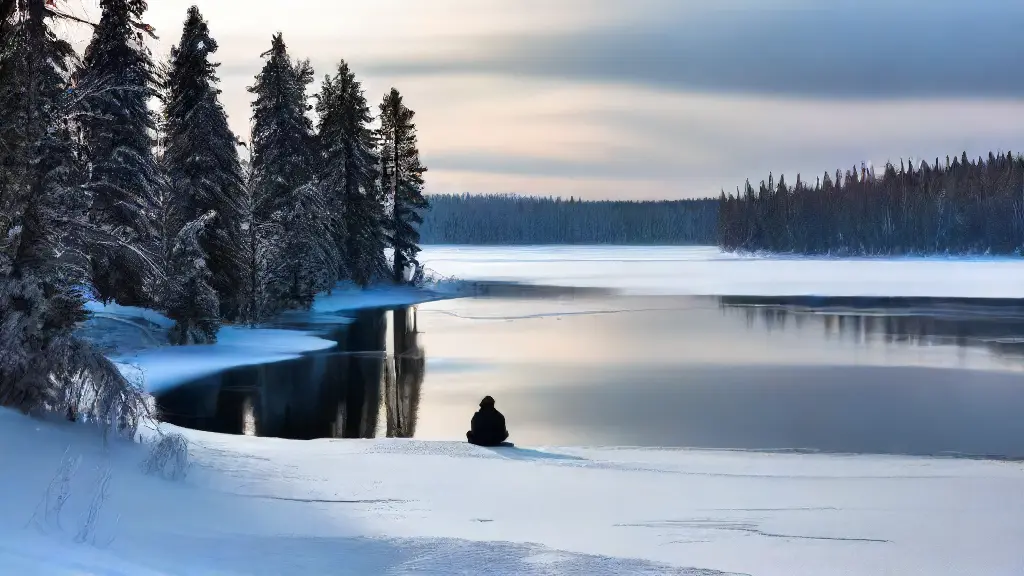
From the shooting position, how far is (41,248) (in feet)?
38.5

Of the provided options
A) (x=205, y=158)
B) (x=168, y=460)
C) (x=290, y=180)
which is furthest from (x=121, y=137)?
(x=168, y=460)

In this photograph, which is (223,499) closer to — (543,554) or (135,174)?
(543,554)

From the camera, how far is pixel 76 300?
12.1 metres

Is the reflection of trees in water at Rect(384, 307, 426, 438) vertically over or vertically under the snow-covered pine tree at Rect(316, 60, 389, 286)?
under

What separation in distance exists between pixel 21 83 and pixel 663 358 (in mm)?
21515

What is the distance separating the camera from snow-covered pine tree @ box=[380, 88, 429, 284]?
220 ft

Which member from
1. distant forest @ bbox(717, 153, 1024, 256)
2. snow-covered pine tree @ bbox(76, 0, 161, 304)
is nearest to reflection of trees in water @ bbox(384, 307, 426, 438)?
snow-covered pine tree @ bbox(76, 0, 161, 304)

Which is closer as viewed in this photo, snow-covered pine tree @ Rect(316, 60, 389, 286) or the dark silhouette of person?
the dark silhouette of person

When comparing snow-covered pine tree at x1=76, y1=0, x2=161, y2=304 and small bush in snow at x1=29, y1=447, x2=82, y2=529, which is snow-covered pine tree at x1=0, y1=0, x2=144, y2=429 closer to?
small bush in snow at x1=29, y1=447, x2=82, y2=529

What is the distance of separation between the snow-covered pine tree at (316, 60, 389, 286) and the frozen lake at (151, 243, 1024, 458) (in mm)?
16055

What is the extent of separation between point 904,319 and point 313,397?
30093 mm

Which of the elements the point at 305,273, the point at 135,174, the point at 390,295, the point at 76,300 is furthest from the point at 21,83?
the point at 390,295

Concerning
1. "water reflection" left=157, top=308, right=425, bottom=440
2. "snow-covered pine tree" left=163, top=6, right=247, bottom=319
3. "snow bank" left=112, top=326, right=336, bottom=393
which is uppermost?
"snow-covered pine tree" left=163, top=6, right=247, bottom=319

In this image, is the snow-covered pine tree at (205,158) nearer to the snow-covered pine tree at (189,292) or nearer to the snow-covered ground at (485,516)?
the snow-covered pine tree at (189,292)
